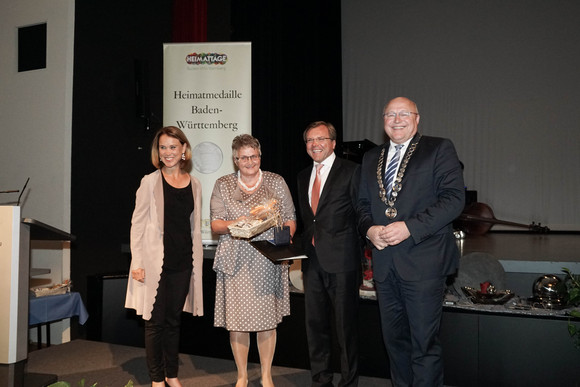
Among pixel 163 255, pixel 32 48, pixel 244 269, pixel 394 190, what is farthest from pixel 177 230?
pixel 32 48

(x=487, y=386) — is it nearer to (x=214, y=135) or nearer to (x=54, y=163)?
(x=214, y=135)

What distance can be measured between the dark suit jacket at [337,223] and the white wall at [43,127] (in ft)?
10.1

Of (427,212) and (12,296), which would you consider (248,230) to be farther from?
(12,296)

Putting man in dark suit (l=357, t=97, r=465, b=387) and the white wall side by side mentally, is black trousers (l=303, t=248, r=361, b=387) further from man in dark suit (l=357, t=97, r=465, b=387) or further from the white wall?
the white wall

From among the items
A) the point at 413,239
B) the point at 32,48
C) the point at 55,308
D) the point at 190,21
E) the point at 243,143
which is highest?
the point at 190,21

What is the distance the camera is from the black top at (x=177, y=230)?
2971 mm

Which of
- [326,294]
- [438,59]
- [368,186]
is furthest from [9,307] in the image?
[438,59]

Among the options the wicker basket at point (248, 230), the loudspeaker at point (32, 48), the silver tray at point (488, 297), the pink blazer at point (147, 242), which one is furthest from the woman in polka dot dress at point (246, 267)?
the loudspeaker at point (32, 48)

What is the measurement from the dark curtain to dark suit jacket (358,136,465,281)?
4.19 m

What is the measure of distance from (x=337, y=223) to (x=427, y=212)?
22.6 inches

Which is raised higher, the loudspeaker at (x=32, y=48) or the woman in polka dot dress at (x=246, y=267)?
the loudspeaker at (x=32, y=48)

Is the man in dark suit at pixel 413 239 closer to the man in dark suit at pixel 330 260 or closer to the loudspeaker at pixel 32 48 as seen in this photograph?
the man in dark suit at pixel 330 260

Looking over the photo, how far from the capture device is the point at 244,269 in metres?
2.96

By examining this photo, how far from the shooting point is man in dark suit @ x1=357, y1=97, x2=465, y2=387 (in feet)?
8.09
